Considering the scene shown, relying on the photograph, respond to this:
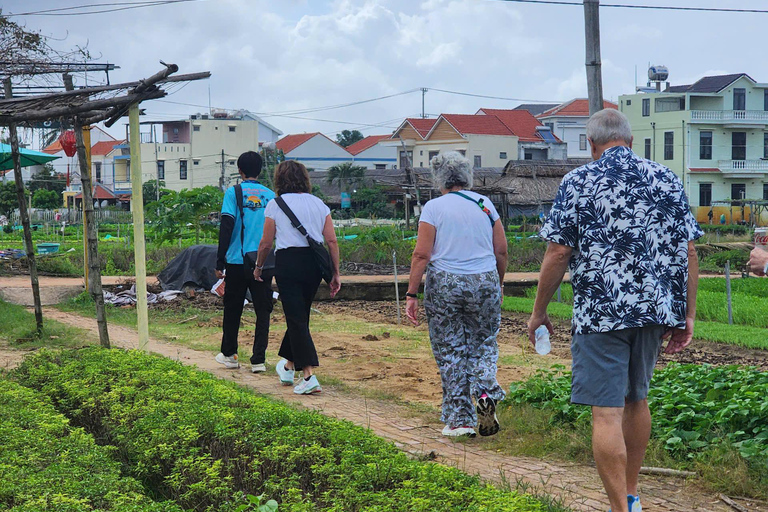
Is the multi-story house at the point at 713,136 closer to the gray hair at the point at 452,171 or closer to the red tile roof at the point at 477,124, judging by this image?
the red tile roof at the point at 477,124

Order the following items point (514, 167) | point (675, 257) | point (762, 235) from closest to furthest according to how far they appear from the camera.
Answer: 1. point (675, 257)
2. point (762, 235)
3. point (514, 167)

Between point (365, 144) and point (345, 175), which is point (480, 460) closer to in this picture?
point (345, 175)

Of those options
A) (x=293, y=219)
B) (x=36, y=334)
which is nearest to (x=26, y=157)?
(x=36, y=334)

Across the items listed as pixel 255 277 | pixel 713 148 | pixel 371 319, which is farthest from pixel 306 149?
pixel 255 277

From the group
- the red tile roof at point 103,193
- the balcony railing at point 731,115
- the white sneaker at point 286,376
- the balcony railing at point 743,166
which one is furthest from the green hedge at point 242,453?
the red tile roof at point 103,193

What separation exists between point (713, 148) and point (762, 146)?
4.27m

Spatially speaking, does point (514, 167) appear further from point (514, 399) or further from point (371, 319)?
point (514, 399)

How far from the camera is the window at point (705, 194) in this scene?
5926cm

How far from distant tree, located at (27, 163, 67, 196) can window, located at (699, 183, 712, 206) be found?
4977 cm

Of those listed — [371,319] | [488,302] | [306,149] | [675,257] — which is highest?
[306,149]

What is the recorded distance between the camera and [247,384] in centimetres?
728

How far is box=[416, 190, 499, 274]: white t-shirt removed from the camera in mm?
5602

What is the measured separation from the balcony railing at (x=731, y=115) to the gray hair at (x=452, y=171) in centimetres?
5668

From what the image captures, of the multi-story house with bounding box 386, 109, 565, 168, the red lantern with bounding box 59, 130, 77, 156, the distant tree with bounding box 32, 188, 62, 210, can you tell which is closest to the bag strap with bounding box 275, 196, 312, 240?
the red lantern with bounding box 59, 130, 77, 156
